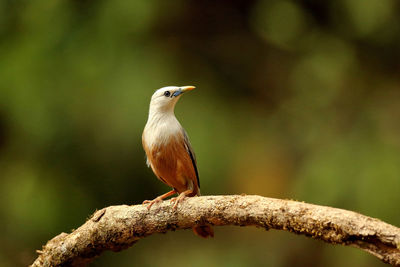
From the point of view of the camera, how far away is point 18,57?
25.0 feet

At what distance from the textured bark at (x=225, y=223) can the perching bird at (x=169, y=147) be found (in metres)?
0.62

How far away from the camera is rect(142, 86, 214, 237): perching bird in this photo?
470cm

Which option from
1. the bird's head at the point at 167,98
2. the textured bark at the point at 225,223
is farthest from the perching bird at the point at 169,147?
the textured bark at the point at 225,223

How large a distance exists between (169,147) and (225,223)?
3.99ft

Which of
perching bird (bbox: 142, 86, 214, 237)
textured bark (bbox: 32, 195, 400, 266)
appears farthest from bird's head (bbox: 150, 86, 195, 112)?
textured bark (bbox: 32, 195, 400, 266)

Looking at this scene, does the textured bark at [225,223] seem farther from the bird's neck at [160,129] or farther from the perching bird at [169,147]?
the bird's neck at [160,129]

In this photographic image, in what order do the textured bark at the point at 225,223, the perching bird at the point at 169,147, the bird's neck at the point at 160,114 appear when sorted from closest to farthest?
the textured bark at the point at 225,223 → the perching bird at the point at 169,147 → the bird's neck at the point at 160,114

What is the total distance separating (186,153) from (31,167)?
11.9ft

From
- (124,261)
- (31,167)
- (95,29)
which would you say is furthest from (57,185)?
(95,29)

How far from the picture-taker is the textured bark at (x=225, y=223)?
3.04 metres

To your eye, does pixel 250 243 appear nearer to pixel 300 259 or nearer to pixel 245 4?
pixel 300 259

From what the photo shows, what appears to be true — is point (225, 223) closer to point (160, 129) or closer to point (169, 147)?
point (169, 147)

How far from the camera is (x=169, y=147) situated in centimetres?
470

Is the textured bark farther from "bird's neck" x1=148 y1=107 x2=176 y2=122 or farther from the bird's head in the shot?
the bird's head
